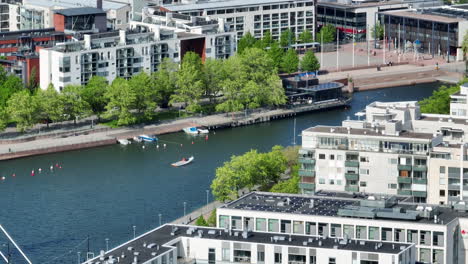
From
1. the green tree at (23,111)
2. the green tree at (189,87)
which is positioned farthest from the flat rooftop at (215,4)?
the green tree at (23,111)

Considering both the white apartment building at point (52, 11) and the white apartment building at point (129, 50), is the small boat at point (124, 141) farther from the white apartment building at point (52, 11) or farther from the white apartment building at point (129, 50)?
the white apartment building at point (52, 11)

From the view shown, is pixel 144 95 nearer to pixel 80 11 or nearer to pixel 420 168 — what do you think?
pixel 80 11

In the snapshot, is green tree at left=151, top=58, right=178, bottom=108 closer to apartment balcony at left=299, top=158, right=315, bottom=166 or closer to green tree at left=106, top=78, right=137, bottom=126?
green tree at left=106, top=78, right=137, bottom=126

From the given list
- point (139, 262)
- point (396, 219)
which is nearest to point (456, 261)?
point (396, 219)

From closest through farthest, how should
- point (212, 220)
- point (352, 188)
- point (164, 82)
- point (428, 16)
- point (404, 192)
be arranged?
point (404, 192), point (352, 188), point (212, 220), point (164, 82), point (428, 16)

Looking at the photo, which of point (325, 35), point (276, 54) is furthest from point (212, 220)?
point (325, 35)

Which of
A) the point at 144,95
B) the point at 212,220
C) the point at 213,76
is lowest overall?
the point at 212,220

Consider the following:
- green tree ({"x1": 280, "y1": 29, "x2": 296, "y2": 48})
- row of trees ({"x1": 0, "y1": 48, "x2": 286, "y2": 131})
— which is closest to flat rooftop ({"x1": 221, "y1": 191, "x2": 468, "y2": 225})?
row of trees ({"x1": 0, "y1": 48, "x2": 286, "y2": 131})
